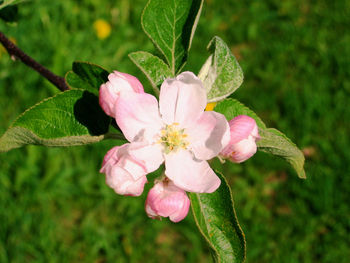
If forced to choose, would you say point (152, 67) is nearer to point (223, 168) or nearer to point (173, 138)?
point (173, 138)

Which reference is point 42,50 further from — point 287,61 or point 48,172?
point 287,61

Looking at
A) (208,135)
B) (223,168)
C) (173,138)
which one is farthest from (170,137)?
(223,168)

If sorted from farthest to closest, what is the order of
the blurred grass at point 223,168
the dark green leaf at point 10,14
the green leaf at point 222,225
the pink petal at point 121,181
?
the blurred grass at point 223,168 < the dark green leaf at point 10,14 < the green leaf at point 222,225 < the pink petal at point 121,181

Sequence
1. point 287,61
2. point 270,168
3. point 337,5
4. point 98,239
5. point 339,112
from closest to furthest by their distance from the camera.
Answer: point 98,239
point 270,168
point 339,112
point 287,61
point 337,5

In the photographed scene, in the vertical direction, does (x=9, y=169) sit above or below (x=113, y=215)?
above

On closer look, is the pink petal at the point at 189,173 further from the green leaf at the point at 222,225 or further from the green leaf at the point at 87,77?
the green leaf at the point at 87,77

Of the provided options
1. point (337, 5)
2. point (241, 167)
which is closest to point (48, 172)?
point (241, 167)

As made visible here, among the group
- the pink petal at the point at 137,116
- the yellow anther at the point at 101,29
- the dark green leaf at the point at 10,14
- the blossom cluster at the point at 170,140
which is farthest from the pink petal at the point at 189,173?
the yellow anther at the point at 101,29
